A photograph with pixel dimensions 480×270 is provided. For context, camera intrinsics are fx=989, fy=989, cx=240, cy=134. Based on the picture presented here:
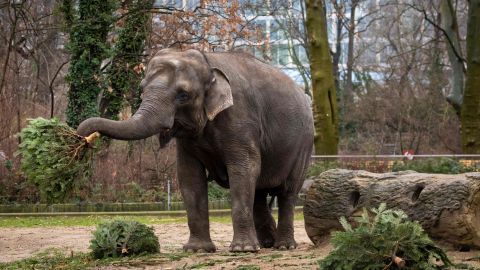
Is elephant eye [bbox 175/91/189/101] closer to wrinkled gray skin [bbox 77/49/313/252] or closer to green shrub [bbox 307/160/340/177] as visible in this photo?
wrinkled gray skin [bbox 77/49/313/252]

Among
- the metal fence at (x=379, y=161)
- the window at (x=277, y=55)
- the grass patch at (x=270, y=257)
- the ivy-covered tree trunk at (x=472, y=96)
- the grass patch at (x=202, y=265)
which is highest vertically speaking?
the window at (x=277, y=55)

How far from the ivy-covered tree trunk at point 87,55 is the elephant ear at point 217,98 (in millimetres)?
15803

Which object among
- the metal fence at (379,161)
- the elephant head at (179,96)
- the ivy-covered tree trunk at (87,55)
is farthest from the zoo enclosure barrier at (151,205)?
the elephant head at (179,96)

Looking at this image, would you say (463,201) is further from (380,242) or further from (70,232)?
(70,232)

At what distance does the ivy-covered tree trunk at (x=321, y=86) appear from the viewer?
3041 cm

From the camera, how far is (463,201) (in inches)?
407

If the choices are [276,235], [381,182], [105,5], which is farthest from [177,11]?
[381,182]

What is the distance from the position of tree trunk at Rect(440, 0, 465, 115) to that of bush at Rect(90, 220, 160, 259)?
80.1ft

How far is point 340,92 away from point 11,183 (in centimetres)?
2693

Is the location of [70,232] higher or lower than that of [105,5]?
lower

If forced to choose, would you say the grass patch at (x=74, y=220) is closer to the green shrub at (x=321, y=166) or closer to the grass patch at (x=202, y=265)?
the green shrub at (x=321, y=166)

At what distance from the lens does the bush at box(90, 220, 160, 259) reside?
463 inches

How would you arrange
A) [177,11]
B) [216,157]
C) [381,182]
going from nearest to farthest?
[381,182] < [216,157] < [177,11]

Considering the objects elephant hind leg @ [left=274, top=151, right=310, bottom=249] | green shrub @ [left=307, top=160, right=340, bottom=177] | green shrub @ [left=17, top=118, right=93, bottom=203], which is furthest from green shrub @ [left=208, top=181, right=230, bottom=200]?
green shrub @ [left=17, top=118, right=93, bottom=203]
